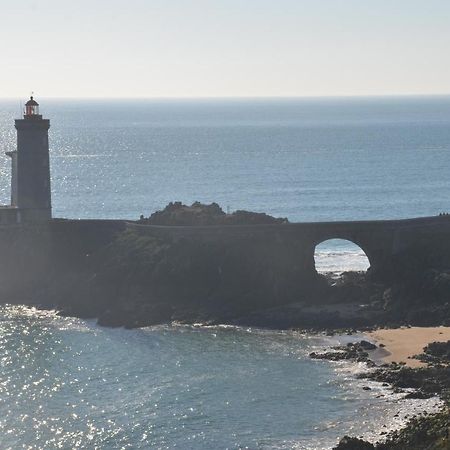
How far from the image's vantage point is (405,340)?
174ft

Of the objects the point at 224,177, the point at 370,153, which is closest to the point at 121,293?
the point at 224,177

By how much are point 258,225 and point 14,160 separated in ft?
46.7

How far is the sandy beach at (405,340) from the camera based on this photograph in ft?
165

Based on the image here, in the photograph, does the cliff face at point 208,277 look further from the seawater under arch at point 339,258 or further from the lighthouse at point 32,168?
the seawater under arch at point 339,258

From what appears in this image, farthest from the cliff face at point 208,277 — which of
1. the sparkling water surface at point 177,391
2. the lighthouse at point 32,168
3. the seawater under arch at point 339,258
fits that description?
the seawater under arch at point 339,258

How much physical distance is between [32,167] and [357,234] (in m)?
16.3

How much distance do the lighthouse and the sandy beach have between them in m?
20.1

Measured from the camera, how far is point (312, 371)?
48.9m

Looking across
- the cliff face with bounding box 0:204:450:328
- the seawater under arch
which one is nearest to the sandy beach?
the cliff face with bounding box 0:204:450:328

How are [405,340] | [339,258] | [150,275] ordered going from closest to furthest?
[405,340] < [150,275] < [339,258]

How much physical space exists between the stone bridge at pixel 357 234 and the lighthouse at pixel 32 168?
6917mm

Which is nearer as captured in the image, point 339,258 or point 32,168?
point 32,168

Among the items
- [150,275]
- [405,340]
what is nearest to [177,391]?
[405,340]

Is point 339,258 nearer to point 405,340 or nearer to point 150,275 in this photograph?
point 150,275
